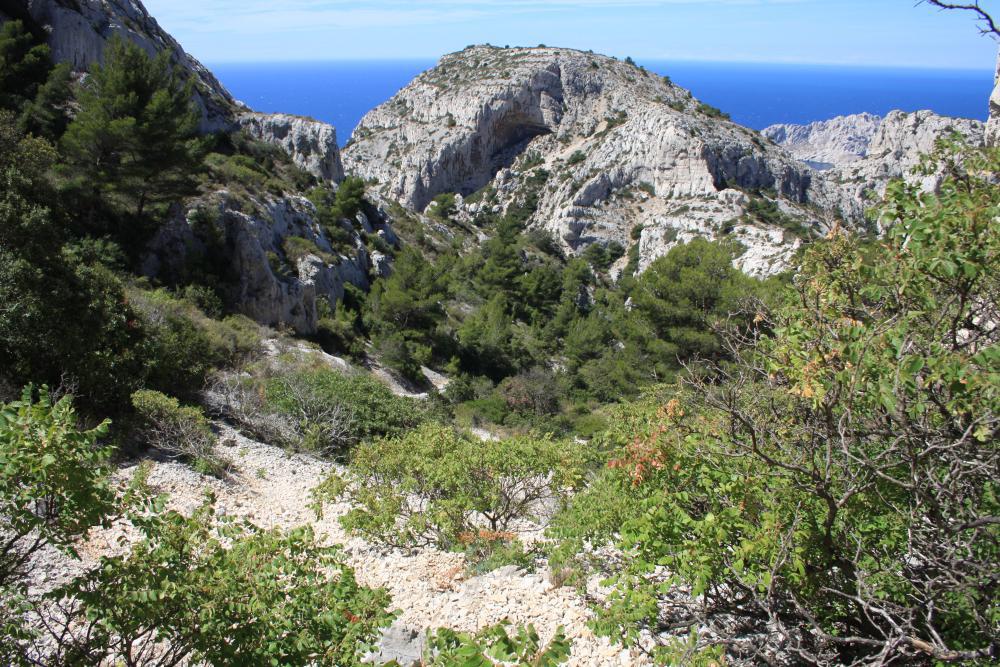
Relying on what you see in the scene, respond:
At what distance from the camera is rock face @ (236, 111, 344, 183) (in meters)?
45.5

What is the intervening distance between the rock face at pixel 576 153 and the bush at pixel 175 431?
145 feet

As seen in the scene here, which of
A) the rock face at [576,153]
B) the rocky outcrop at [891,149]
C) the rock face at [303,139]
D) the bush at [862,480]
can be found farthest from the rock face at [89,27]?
Answer: the rocky outcrop at [891,149]

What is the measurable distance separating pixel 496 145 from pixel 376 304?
Result: 2342 inches

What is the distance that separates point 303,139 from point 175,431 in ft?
141

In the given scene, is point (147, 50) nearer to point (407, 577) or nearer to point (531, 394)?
point (531, 394)

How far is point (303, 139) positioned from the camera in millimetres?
46875

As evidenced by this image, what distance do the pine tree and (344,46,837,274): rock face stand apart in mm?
40783

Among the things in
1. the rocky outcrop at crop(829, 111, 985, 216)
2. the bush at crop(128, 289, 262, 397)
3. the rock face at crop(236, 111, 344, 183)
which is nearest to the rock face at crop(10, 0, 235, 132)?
the rock face at crop(236, 111, 344, 183)

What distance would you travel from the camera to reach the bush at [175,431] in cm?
916

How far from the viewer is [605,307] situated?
3475cm

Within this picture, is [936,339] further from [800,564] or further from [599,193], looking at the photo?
[599,193]

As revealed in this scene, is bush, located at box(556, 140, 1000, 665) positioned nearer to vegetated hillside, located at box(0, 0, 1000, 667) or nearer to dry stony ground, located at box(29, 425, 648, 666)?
vegetated hillside, located at box(0, 0, 1000, 667)

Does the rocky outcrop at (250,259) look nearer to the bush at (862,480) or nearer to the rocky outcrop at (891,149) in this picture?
the bush at (862,480)

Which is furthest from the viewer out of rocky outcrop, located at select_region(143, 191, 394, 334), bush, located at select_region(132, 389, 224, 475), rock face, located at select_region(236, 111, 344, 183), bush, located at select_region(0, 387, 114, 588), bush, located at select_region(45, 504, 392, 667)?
rock face, located at select_region(236, 111, 344, 183)
